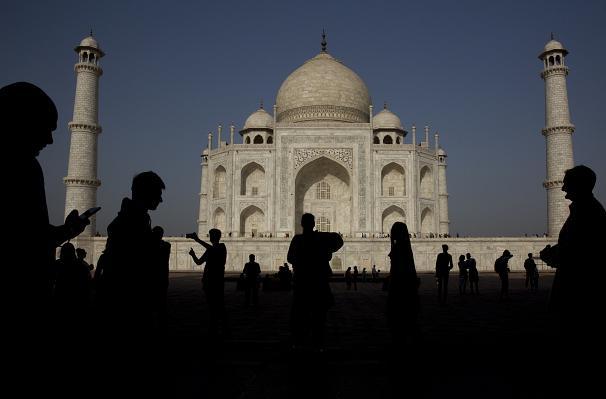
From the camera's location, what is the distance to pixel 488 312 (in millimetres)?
7129

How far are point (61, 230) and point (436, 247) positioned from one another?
23561mm

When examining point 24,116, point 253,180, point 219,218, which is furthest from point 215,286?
point 219,218

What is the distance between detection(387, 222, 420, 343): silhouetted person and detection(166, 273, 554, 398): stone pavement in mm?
141

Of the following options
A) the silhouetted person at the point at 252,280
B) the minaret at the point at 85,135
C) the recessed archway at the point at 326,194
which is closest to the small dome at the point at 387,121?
the recessed archway at the point at 326,194

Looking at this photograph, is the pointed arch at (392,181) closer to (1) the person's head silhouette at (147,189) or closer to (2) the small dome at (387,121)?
(2) the small dome at (387,121)

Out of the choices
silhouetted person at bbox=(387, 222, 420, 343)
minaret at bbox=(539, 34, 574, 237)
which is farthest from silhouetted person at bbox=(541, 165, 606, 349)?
minaret at bbox=(539, 34, 574, 237)

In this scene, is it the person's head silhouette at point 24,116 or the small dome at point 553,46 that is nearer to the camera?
the person's head silhouette at point 24,116

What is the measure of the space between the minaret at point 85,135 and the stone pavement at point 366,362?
21.7 metres

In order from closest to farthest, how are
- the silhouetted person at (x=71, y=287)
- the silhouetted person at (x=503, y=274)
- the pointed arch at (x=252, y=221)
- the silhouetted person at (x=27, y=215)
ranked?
the silhouetted person at (x=27, y=215) < the silhouetted person at (x=71, y=287) < the silhouetted person at (x=503, y=274) < the pointed arch at (x=252, y=221)

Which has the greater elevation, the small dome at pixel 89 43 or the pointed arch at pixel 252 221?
the small dome at pixel 89 43

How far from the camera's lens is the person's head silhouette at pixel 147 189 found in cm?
226

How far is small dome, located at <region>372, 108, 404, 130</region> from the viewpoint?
3297 centimetres

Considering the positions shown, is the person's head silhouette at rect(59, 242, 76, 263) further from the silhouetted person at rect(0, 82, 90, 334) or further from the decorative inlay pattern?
the decorative inlay pattern

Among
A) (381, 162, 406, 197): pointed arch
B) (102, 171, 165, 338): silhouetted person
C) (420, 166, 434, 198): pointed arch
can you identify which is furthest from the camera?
(420, 166, 434, 198): pointed arch
